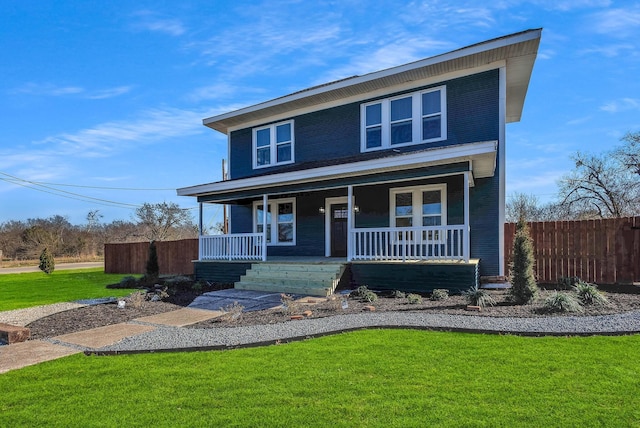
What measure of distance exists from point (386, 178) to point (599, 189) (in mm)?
19306

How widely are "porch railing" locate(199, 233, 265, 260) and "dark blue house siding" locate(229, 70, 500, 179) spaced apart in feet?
9.17

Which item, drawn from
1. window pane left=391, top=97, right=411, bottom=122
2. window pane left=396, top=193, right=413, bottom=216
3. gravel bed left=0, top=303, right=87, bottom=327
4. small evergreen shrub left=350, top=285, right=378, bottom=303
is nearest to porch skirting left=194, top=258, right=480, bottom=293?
small evergreen shrub left=350, top=285, right=378, bottom=303

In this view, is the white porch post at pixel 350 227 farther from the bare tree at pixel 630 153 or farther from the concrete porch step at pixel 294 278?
the bare tree at pixel 630 153

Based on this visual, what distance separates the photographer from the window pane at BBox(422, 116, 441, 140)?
474 inches

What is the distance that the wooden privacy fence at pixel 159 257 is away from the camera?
20703 mm

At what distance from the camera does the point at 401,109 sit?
1261 centimetres

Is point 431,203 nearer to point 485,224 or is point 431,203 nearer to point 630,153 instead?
point 485,224

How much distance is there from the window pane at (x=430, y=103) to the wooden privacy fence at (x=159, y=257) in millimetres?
13975

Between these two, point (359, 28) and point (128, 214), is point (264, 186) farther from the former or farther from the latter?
point (128, 214)

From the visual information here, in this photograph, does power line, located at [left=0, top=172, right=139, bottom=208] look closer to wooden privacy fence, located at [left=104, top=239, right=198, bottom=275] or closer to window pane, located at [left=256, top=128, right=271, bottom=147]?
wooden privacy fence, located at [left=104, top=239, right=198, bottom=275]

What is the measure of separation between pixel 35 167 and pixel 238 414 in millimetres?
42434

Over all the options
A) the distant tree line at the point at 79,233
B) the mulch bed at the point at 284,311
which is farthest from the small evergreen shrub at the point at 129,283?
the distant tree line at the point at 79,233

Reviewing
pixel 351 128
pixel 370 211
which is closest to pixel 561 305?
pixel 370 211

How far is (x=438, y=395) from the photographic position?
3.41 metres
